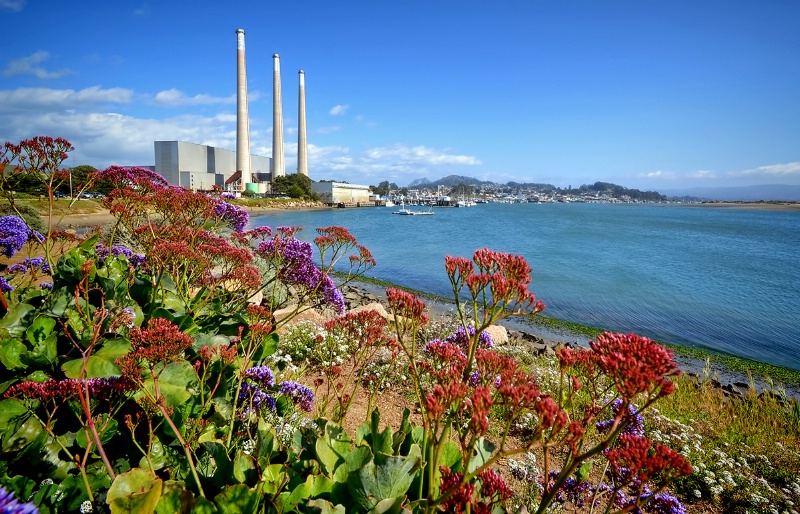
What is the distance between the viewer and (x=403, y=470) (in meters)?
1.99

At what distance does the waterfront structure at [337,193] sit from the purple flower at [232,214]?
12503 centimetres

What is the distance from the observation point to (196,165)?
367ft

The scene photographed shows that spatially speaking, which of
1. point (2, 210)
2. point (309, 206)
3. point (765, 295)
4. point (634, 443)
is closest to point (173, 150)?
point (309, 206)

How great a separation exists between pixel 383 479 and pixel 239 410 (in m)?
1.62

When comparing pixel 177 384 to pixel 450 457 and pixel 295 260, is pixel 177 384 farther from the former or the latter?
pixel 295 260

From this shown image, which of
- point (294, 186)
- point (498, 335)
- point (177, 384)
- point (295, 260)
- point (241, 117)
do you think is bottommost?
point (498, 335)

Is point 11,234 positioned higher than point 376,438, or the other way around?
point 11,234

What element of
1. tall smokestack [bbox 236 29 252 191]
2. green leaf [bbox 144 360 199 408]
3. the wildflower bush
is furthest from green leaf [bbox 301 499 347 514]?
tall smokestack [bbox 236 29 252 191]

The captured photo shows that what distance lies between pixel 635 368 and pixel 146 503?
1925 millimetres

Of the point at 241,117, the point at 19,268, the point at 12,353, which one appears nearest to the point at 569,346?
the point at 19,268

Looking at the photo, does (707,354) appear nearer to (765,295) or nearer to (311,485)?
(765,295)

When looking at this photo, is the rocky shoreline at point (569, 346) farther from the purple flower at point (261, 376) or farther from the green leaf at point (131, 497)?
the green leaf at point (131, 497)

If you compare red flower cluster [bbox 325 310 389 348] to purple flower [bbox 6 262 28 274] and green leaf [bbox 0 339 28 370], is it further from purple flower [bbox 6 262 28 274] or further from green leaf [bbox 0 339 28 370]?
purple flower [bbox 6 262 28 274]

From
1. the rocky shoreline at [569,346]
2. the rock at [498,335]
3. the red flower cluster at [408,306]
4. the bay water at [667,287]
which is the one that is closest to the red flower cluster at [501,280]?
the red flower cluster at [408,306]
